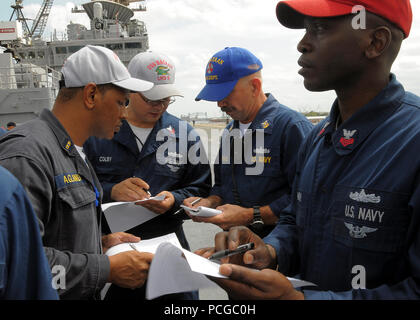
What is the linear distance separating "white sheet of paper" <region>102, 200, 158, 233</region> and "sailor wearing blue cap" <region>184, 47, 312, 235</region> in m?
0.34

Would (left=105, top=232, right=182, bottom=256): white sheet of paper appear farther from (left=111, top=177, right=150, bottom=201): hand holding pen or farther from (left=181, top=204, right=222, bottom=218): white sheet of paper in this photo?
(left=111, top=177, right=150, bottom=201): hand holding pen

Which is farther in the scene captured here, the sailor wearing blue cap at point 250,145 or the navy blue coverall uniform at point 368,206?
the sailor wearing blue cap at point 250,145

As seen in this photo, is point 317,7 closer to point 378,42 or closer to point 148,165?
point 378,42

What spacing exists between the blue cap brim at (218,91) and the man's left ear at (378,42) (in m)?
1.42

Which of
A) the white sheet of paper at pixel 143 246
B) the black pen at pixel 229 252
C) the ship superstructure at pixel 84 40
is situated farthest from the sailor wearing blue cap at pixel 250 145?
the ship superstructure at pixel 84 40

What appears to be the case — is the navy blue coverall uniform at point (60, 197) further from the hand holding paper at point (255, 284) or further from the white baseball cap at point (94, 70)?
the hand holding paper at point (255, 284)

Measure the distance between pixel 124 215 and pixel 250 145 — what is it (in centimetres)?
110

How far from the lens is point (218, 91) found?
2551 mm

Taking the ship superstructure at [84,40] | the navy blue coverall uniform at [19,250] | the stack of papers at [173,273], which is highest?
the ship superstructure at [84,40]

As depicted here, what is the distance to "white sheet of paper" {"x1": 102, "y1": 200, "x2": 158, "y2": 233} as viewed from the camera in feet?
7.14

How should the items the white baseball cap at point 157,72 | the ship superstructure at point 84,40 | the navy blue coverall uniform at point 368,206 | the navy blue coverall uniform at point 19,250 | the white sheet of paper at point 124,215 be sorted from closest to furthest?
the navy blue coverall uniform at point 19,250 → the navy blue coverall uniform at point 368,206 → the white sheet of paper at point 124,215 → the white baseball cap at point 157,72 → the ship superstructure at point 84,40

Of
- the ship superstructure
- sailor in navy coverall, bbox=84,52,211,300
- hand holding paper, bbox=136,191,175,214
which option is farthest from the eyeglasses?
the ship superstructure

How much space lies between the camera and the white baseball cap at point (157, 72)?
8.64 ft
